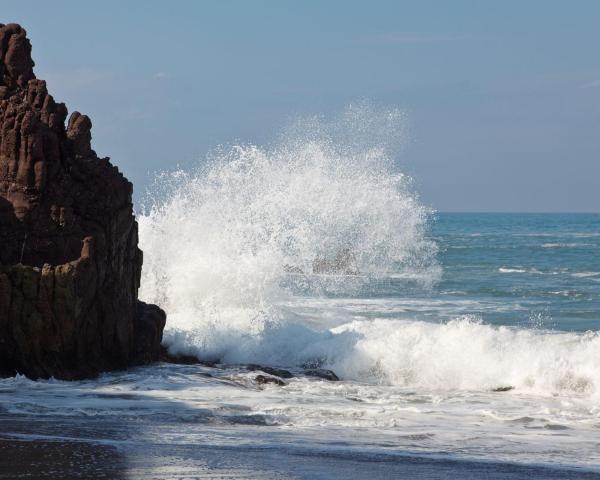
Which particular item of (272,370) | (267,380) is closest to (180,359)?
(272,370)

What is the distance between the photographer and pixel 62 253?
13.2 m

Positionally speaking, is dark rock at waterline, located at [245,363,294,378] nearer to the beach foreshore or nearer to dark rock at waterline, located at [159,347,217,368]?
dark rock at waterline, located at [159,347,217,368]

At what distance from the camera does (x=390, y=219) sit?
31.0 m

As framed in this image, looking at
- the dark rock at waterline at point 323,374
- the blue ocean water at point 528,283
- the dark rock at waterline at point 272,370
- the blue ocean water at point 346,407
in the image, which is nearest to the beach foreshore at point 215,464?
the blue ocean water at point 346,407

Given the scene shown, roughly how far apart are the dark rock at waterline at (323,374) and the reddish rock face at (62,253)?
193 centimetres

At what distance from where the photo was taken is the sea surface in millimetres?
8906

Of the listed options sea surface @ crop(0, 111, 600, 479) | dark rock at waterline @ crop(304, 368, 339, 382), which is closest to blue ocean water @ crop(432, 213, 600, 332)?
sea surface @ crop(0, 111, 600, 479)

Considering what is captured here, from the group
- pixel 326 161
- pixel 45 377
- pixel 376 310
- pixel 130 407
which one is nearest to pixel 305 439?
pixel 130 407

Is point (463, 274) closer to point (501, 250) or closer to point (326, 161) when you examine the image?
point (326, 161)

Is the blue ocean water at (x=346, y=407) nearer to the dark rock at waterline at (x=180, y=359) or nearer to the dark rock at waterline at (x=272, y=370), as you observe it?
the dark rock at waterline at (x=272, y=370)

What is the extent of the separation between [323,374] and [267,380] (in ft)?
4.24

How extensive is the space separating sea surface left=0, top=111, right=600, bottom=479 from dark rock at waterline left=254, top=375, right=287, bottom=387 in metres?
0.05

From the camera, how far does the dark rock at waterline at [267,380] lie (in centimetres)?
1330

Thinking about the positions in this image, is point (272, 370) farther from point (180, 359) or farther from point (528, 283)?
point (528, 283)
